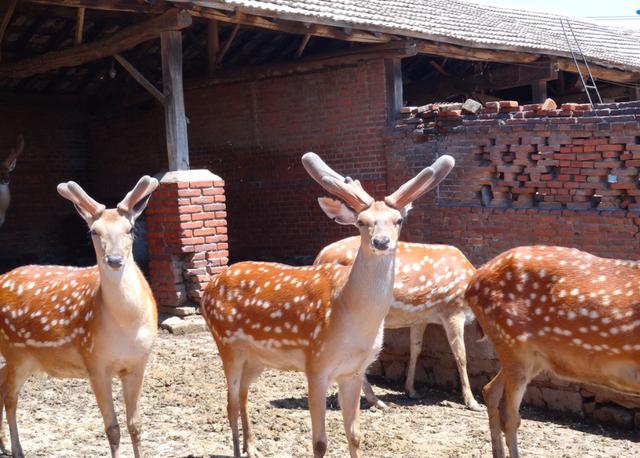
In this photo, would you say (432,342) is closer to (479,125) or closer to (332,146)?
(479,125)

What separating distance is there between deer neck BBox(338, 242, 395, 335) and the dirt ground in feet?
4.80

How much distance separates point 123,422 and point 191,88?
870cm

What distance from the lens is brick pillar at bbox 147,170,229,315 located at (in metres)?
10.2

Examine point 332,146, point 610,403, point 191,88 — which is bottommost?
point 610,403

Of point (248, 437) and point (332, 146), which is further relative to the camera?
point (332, 146)

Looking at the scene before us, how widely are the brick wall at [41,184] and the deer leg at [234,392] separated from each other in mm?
10981

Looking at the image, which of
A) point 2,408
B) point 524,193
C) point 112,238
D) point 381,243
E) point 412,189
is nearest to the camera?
point 381,243

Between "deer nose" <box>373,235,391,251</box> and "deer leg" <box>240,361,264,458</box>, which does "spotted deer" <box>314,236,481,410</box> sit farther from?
"deer nose" <box>373,235,391,251</box>

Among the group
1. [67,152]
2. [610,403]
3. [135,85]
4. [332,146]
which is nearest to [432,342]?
[610,403]

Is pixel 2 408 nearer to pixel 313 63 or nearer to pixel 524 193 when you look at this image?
pixel 524 193

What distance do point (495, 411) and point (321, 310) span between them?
4.99 ft

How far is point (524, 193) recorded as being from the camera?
10094 millimetres

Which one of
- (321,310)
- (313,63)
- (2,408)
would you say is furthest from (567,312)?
(313,63)

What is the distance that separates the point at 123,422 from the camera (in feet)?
22.5
